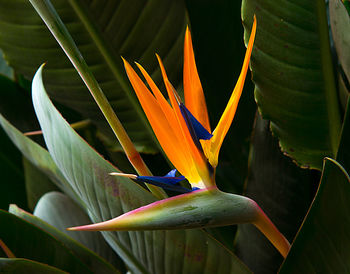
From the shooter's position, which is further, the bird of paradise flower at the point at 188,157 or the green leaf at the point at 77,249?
the green leaf at the point at 77,249

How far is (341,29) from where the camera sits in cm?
47

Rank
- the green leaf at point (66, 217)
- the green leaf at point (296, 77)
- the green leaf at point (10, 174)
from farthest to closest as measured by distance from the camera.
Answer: the green leaf at point (10, 174)
the green leaf at point (66, 217)
the green leaf at point (296, 77)

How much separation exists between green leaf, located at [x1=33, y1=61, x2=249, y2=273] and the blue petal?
0.08m

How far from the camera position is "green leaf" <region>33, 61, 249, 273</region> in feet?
1.22

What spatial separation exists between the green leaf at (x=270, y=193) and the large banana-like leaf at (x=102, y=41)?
162 mm

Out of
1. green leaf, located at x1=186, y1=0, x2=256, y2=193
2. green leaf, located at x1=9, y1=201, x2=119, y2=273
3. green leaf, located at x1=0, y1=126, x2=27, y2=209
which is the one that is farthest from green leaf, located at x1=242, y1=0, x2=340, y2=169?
green leaf, located at x1=0, y1=126, x2=27, y2=209

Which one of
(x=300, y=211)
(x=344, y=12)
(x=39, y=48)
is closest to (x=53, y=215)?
(x=39, y=48)

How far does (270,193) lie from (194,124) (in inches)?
12.5

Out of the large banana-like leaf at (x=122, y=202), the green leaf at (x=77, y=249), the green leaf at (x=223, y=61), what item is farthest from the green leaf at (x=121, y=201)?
the green leaf at (x=223, y=61)

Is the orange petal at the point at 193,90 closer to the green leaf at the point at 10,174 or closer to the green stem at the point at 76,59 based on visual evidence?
the green stem at the point at 76,59

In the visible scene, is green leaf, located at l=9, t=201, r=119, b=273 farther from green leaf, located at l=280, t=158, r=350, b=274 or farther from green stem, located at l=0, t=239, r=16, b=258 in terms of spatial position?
green leaf, located at l=280, t=158, r=350, b=274

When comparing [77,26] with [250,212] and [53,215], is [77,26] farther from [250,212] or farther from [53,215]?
[250,212]

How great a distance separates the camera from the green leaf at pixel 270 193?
1.91ft

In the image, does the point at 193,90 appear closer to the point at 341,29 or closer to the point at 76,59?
the point at 76,59
